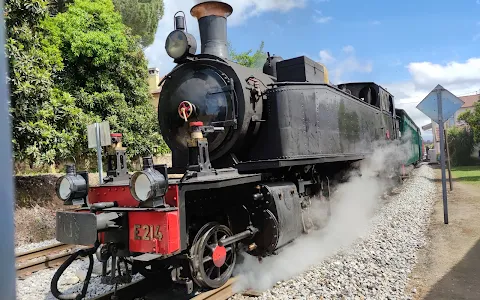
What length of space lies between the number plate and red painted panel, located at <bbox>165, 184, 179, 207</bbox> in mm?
245

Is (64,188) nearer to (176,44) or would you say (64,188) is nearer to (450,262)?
(176,44)

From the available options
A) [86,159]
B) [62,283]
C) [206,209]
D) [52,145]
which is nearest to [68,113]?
[52,145]

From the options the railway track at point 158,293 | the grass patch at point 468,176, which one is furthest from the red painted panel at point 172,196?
the grass patch at point 468,176

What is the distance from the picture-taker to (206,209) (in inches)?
165

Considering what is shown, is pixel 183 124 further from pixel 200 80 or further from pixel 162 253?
pixel 162 253

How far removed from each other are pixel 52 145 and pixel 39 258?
4233 millimetres

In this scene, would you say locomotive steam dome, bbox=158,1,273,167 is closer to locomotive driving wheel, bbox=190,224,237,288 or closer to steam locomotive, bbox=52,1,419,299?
steam locomotive, bbox=52,1,419,299

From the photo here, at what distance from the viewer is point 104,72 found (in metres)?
15.6

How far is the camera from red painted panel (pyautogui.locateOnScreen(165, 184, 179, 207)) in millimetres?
3429

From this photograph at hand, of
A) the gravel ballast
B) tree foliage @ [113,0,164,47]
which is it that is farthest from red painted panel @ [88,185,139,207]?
tree foliage @ [113,0,164,47]

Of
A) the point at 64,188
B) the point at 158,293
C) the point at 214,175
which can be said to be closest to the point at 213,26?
the point at 214,175

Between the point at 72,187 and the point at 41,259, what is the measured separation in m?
3.03

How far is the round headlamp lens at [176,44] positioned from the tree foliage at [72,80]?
571cm

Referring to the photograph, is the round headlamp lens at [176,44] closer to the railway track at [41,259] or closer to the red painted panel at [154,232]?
the red painted panel at [154,232]
